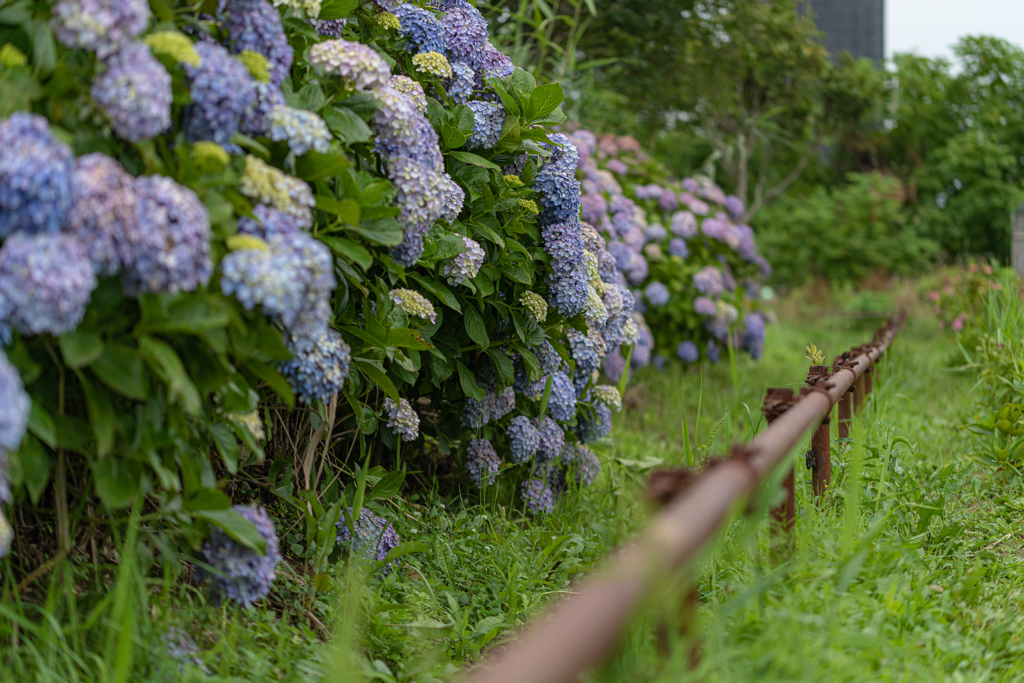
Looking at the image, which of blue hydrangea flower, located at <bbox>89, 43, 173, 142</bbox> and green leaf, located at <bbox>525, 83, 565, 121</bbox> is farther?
green leaf, located at <bbox>525, 83, 565, 121</bbox>

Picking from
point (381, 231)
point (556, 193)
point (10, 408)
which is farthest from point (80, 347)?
point (556, 193)

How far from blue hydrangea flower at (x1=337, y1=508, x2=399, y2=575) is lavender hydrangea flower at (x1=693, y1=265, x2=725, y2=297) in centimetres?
377

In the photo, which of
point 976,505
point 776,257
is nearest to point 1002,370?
point 976,505

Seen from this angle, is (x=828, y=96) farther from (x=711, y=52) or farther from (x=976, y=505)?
(x=976, y=505)

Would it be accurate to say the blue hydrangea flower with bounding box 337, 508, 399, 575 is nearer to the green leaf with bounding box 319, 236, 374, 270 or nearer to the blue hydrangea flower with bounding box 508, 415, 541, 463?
the blue hydrangea flower with bounding box 508, 415, 541, 463

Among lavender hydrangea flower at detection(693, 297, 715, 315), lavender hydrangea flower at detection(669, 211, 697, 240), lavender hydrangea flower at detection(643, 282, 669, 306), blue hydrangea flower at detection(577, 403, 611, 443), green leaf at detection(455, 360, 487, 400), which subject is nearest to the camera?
green leaf at detection(455, 360, 487, 400)

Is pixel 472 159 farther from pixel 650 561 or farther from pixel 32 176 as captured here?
pixel 650 561

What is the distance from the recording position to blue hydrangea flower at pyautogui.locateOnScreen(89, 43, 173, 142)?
4.35 ft

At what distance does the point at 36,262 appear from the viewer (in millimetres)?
1200

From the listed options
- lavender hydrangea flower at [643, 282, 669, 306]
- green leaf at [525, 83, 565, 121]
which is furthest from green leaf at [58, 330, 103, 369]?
lavender hydrangea flower at [643, 282, 669, 306]

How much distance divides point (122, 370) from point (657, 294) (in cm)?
426

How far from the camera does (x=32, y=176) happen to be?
4.03ft

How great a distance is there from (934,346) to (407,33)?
245 inches

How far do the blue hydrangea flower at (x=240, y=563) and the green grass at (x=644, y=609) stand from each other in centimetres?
8
